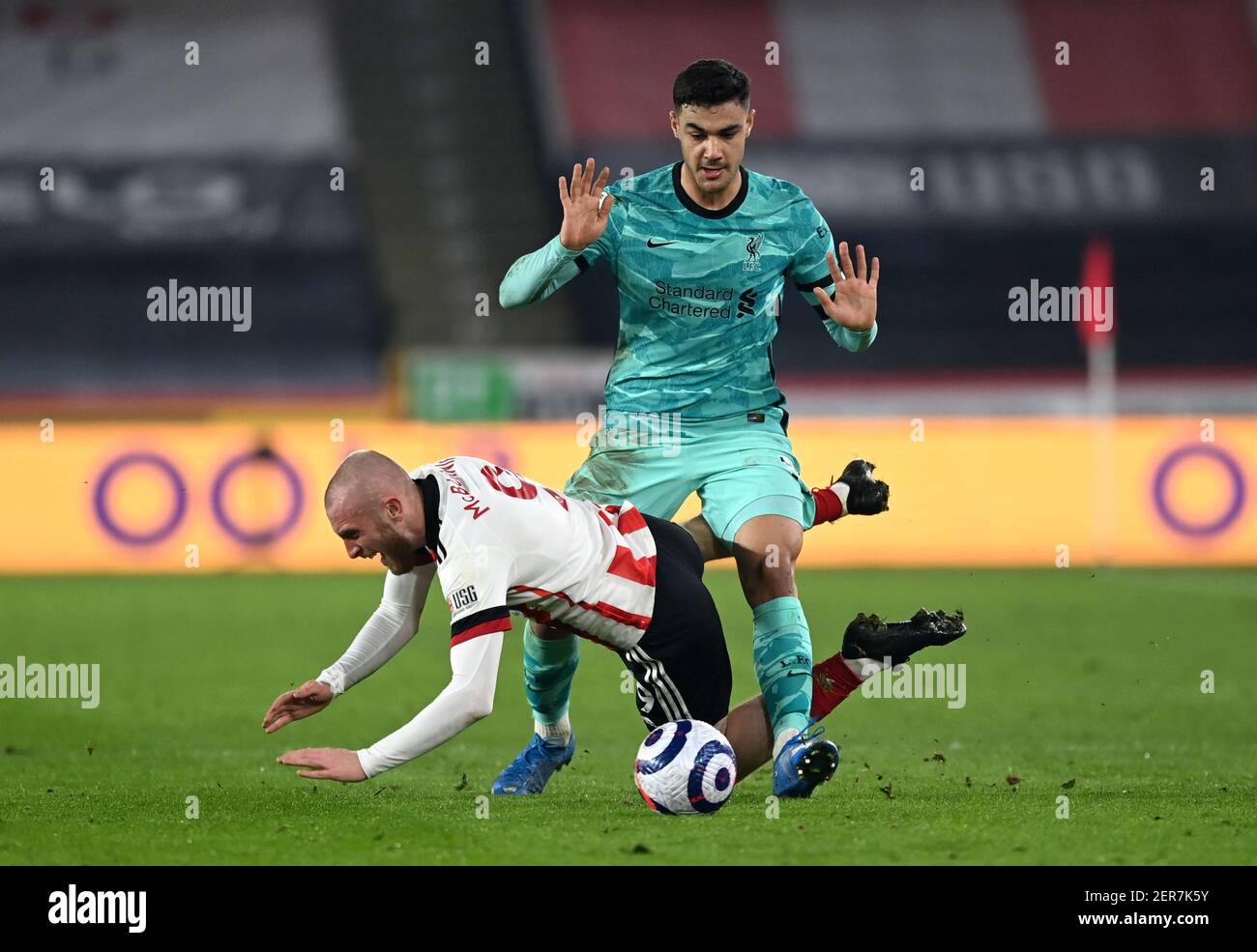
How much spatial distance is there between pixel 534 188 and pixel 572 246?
1922 centimetres

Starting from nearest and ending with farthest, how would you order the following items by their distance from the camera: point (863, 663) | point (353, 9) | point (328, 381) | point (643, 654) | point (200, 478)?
point (643, 654), point (863, 663), point (200, 478), point (328, 381), point (353, 9)

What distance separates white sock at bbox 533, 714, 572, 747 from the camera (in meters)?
6.62

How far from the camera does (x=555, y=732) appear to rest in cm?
663

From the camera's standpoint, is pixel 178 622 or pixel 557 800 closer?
pixel 557 800

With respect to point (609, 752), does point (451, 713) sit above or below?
above

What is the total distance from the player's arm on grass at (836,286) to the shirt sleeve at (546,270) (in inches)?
27.1

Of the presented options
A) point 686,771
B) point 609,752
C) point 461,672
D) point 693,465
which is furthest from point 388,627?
point 609,752

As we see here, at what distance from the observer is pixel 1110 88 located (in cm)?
2534

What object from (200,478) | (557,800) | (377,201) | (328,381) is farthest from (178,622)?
(377,201)

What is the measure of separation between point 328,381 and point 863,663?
18.5 meters

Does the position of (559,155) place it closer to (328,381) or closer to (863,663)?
(328,381)

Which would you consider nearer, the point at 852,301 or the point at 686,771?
the point at 686,771

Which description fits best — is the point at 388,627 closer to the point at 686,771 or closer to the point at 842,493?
the point at 686,771

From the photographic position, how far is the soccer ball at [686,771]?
19.0 feet
